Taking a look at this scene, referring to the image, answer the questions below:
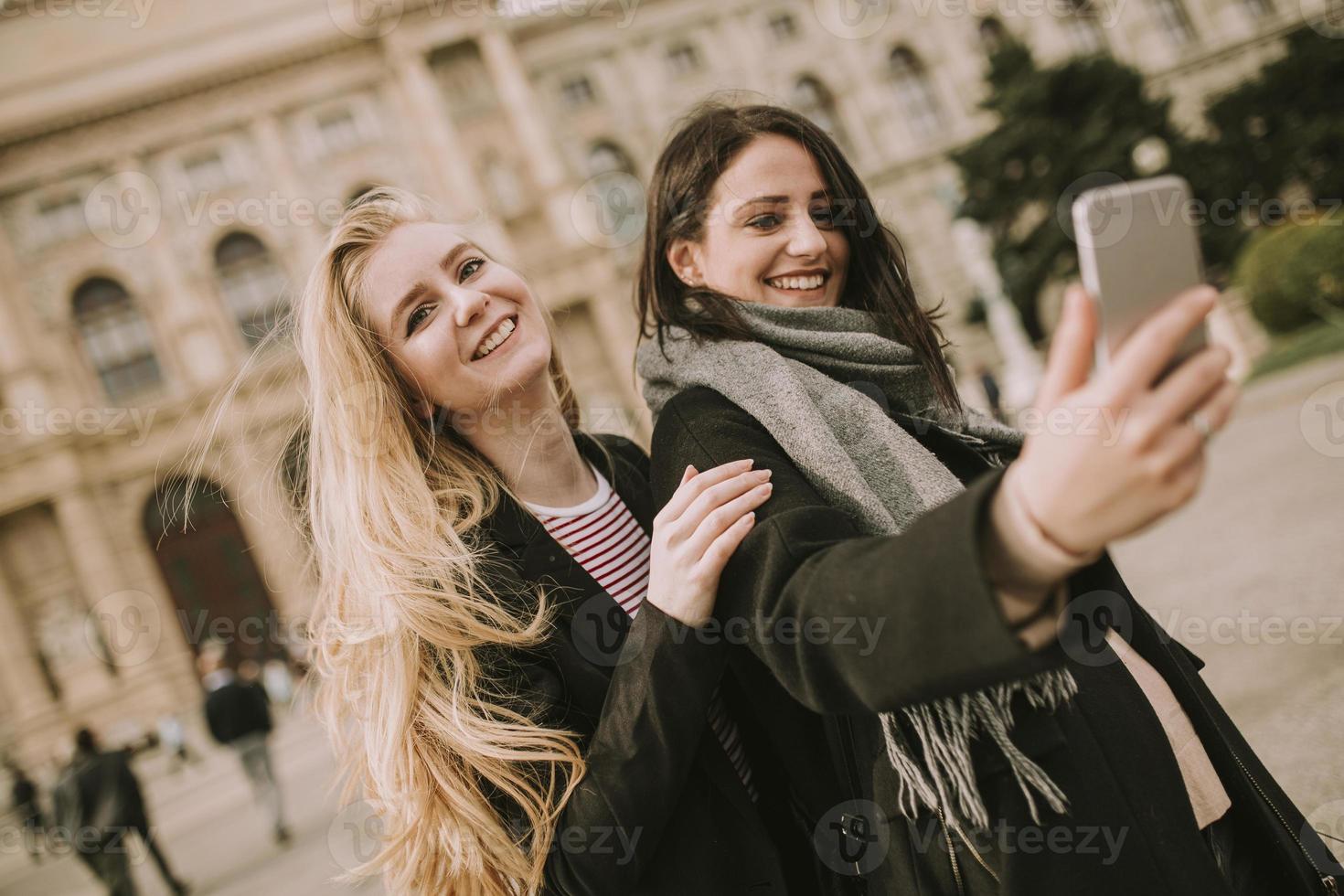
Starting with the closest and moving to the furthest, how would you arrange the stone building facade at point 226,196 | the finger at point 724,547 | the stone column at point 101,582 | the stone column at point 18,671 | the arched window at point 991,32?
the finger at point 724,547, the stone column at point 18,671, the stone column at point 101,582, the stone building facade at point 226,196, the arched window at point 991,32

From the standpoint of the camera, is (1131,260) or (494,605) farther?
(494,605)

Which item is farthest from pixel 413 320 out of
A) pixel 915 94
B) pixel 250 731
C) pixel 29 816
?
pixel 915 94

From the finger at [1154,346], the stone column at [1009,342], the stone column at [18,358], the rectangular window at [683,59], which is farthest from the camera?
the rectangular window at [683,59]

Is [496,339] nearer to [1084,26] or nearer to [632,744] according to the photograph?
[632,744]

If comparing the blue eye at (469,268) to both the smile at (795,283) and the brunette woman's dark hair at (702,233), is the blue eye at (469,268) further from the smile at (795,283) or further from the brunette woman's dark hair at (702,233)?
the smile at (795,283)

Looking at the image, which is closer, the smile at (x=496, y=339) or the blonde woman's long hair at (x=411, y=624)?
the blonde woman's long hair at (x=411, y=624)

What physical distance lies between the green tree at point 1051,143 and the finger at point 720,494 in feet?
57.0

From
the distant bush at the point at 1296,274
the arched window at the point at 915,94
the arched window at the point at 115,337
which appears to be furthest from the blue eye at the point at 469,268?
the arched window at the point at 915,94

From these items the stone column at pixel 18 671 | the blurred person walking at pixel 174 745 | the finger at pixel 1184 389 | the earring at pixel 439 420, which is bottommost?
→ the blurred person walking at pixel 174 745

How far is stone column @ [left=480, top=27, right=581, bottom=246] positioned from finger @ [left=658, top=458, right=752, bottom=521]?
63.5ft

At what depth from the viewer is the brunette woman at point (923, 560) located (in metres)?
0.70

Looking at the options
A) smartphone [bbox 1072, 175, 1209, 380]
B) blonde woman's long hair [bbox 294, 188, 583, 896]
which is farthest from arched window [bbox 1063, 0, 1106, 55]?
smartphone [bbox 1072, 175, 1209, 380]

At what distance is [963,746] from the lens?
1138 millimetres

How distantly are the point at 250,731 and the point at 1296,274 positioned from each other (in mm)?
13987
